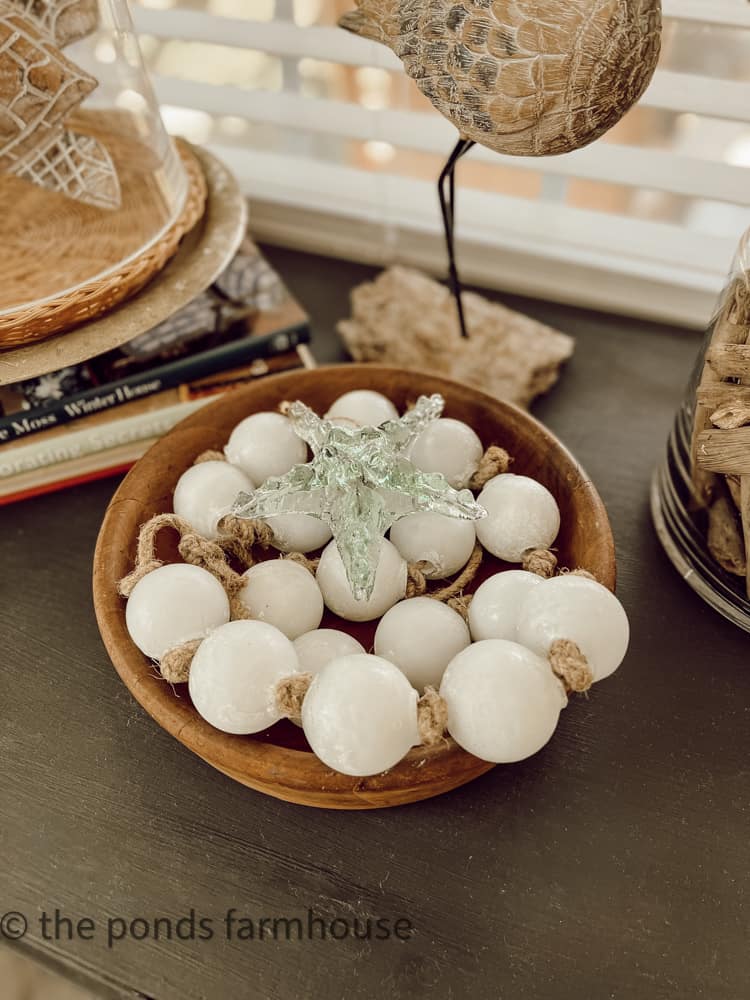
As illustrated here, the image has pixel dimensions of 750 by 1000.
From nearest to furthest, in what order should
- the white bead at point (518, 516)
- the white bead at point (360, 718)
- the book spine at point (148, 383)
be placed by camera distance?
the white bead at point (360, 718) < the white bead at point (518, 516) < the book spine at point (148, 383)

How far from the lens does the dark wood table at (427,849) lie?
406 millimetres

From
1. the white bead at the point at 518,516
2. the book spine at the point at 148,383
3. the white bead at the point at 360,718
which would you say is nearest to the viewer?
the white bead at the point at 360,718

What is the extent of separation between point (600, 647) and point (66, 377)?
40 cm

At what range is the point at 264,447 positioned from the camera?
50 centimetres

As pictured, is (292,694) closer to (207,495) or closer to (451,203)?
(207,495)

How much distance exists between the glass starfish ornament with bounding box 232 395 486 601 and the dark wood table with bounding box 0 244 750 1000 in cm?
14

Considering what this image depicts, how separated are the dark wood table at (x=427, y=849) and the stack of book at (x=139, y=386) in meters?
0.12

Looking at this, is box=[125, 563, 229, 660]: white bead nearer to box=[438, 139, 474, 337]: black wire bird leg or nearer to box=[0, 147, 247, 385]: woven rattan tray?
box=[0, 147, 247, 385]: woven rattan tray

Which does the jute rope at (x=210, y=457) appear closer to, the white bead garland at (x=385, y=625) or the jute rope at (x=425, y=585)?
the white bead garland at (x=385, y=625)

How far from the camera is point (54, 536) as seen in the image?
1.95ft

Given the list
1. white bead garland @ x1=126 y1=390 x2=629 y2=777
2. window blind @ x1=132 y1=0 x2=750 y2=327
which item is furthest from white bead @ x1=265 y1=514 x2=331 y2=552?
window blind @ x1=132 y1=0 x2=750 y2=327

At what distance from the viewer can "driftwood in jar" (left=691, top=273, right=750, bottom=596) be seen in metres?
0.45

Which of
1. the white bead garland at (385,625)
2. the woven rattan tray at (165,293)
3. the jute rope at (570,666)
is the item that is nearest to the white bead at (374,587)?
the white bead garland at (385,625)
